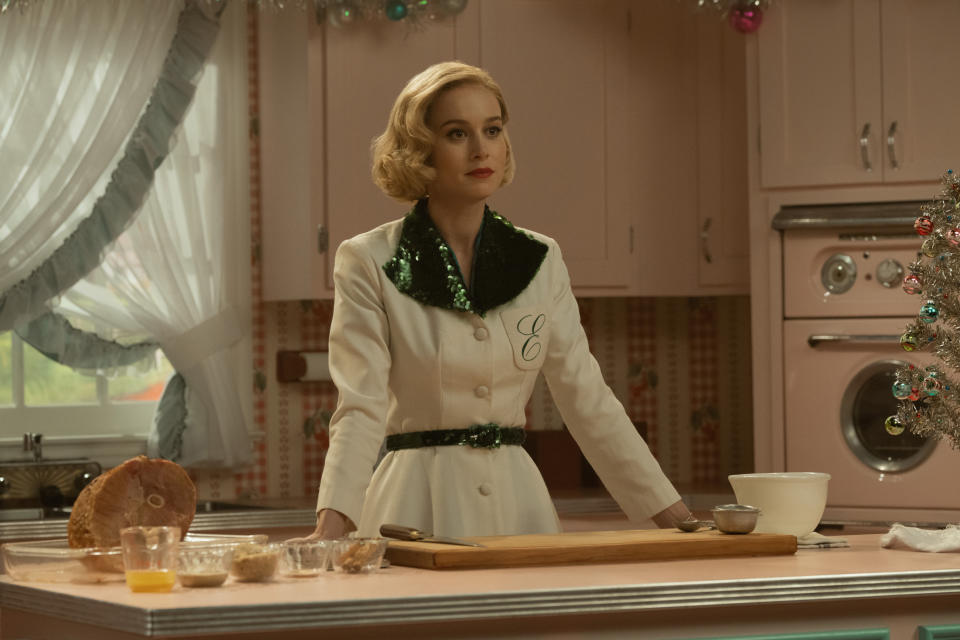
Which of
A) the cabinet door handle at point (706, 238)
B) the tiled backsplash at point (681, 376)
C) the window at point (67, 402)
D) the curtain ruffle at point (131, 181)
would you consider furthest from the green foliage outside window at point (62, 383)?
the cabinet door handle at point (706, 238)

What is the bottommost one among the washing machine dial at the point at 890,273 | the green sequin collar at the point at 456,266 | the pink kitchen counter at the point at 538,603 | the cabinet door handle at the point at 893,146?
the pink kitchen counter at the point at 538,603

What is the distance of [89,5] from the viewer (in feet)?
12.2

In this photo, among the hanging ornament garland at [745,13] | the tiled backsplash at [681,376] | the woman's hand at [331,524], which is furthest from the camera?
the tiled backsplash at [681,376]

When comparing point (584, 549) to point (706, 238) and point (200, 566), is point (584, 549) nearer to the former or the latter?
point (200, 566)

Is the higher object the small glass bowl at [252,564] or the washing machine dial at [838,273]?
the washing machine dial at [838,273]

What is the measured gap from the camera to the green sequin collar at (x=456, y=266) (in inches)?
82.7

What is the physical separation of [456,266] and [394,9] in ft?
5.60

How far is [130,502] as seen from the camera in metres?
1.72

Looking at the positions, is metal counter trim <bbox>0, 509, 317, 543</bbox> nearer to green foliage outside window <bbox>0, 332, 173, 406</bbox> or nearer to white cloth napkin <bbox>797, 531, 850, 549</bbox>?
green foliage outside window <bbox>0, 332, 173, 406</bbox>

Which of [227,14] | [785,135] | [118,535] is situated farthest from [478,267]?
[227,14]

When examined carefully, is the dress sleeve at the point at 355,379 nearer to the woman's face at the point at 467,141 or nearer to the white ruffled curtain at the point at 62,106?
the woman's face at the point at 467,141

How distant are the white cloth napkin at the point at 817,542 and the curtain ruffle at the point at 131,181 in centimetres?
227

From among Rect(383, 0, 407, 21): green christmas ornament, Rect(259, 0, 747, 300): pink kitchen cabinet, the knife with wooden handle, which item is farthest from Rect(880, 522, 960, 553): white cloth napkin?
Rect(383, 0, 407, 21): green christmas ornament

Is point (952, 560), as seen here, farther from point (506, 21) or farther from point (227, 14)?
point (227, 14)
